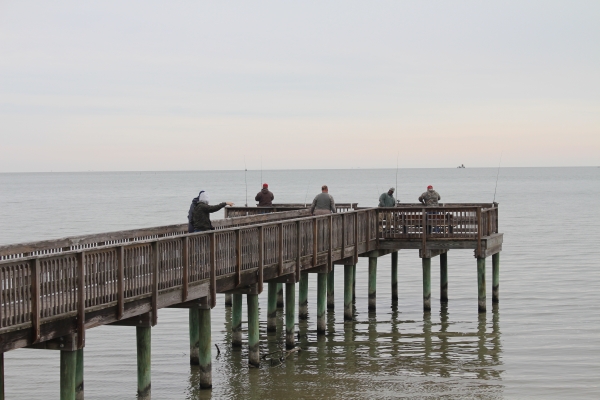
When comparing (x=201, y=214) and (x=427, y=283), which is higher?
(x=201, y=214)

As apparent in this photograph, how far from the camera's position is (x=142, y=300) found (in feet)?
52.8

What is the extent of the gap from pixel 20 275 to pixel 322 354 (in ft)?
38.2

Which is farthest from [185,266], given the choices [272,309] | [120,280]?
[272,309]

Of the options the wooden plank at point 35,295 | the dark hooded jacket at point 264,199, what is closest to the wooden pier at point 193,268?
the wooden plank at point 35,295

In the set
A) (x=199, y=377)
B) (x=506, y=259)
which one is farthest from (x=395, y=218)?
(x=506, y=259)

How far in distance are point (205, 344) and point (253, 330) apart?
2.43 meters

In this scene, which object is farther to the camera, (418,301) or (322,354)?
(418,301)

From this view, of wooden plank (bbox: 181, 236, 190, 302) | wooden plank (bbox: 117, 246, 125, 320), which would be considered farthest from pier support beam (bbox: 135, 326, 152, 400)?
wooden plank (bbox: 117, 246, 125, 320)

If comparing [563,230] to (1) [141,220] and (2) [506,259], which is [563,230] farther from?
(1) [141,220]

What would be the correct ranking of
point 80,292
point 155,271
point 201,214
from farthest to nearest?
point 201,214 < point 155,271 < point 80,292

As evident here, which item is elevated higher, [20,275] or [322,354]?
[20,275]

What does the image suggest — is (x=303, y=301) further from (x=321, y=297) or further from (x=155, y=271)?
(x=155, y=271)

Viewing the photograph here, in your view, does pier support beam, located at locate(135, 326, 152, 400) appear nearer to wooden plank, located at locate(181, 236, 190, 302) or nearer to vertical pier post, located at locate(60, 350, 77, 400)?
wooden plank, located at locate(181, 236, 190, 302)

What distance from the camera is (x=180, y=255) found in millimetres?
17141
